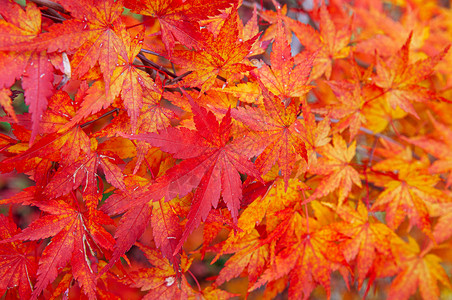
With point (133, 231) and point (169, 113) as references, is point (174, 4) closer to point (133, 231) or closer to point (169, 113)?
point (169, 113)

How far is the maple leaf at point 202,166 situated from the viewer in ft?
1.73

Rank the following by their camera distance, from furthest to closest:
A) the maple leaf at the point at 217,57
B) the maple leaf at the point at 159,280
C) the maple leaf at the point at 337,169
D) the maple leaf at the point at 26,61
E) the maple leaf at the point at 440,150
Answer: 1. the maple leaf at the point at 440,150
2. the maple leaf at the point at 337,169
3. the maple leaf at the point at 159,280
4. the maple leaf at the point at 217,57
5. the maple leaf at the point at 26,61

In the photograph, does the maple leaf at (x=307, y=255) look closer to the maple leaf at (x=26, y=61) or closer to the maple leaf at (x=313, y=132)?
the maple leaf at (x=313, y=132)

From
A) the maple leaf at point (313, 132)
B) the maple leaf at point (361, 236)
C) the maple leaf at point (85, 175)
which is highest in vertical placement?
the maple leaf at point (313, 132)

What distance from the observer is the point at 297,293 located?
32.3 inches

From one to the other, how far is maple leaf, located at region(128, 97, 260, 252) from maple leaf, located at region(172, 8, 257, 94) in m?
0.11

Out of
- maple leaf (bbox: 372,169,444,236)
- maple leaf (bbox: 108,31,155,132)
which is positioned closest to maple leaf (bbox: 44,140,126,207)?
maple leaf (bbox: 108,31,155,132)

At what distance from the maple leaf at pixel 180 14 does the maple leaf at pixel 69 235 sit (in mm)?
434

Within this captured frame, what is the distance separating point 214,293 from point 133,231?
0.41m

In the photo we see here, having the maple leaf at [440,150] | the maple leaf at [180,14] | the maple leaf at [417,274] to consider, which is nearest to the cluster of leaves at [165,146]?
the maple leaf at [180,14]

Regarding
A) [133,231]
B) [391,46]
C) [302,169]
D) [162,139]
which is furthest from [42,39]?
[391,46]

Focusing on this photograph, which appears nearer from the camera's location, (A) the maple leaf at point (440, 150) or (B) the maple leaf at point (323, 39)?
(B) the maple leaf at point (323, 39)

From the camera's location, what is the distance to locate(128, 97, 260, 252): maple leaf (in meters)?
0.53

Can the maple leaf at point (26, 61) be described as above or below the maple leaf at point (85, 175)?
above
